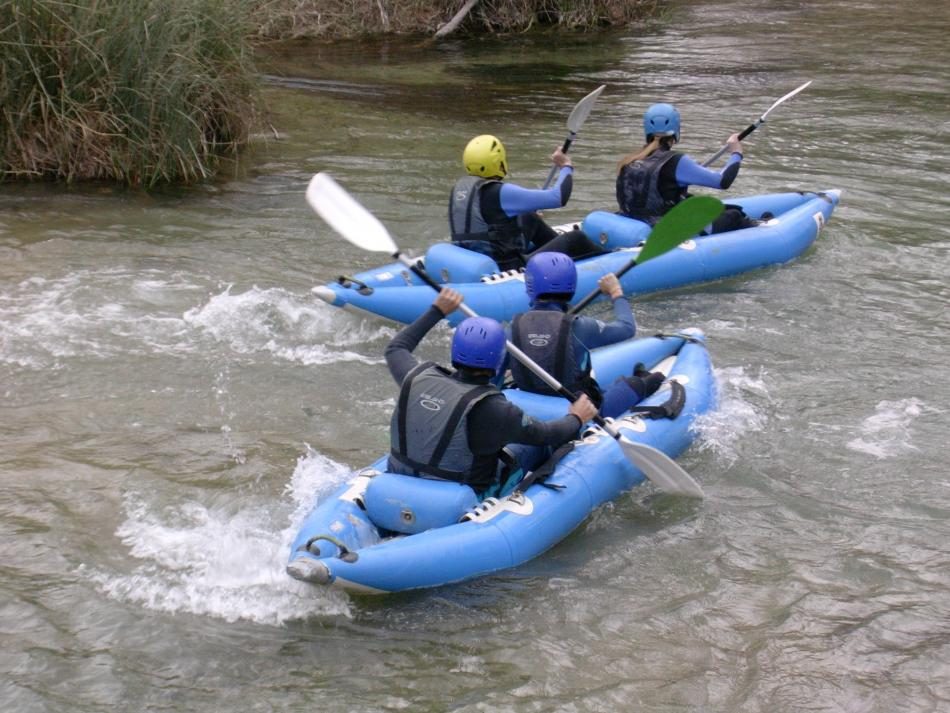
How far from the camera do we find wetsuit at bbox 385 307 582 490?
4.80m

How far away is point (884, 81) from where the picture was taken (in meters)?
14.3

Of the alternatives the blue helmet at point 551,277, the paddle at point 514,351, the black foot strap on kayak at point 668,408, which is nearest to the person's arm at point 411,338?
the paddle at point 514,351

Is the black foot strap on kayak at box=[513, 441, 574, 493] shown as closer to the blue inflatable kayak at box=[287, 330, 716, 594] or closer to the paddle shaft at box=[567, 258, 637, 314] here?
the blue inflatable kayak at box=[287, 330, 716, 594]

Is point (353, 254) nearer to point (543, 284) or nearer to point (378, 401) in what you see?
point (378, 401)

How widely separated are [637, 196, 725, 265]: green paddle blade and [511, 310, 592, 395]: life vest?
2.59ft

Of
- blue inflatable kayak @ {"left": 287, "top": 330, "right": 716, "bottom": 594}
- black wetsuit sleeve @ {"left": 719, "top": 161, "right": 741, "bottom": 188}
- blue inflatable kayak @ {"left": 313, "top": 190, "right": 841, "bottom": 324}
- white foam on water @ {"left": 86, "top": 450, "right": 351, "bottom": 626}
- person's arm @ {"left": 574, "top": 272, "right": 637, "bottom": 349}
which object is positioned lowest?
white foam on water @ {"left": 86, "top": 450, "right": 351, "bottom": 626}

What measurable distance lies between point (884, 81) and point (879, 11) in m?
5.21

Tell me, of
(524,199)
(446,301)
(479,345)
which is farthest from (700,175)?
(479,345)

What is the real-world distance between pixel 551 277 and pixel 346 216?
3.60 feet

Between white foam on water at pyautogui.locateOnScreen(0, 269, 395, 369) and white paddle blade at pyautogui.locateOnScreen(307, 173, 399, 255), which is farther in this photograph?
white foam on water at pyautogui.locateOnScreen(0, 269, 395, 369)

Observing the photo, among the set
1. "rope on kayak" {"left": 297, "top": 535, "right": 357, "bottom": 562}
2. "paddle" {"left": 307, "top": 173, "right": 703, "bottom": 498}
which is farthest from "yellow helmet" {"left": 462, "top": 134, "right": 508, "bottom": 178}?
"rope on kayak" {"left": 297, "top": 535, "right": 357, "bottom": 562}

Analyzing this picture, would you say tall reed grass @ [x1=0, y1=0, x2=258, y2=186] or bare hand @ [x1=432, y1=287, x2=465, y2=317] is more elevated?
tall reed grass @ [x1=0, y1=0, x2=258, y2=186]

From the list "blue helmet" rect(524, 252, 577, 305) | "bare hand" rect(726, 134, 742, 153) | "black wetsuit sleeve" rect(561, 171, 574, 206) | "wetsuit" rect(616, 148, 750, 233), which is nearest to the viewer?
"blue helmet" rect(524, 252, 577, 305)

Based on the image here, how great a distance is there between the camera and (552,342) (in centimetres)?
563
